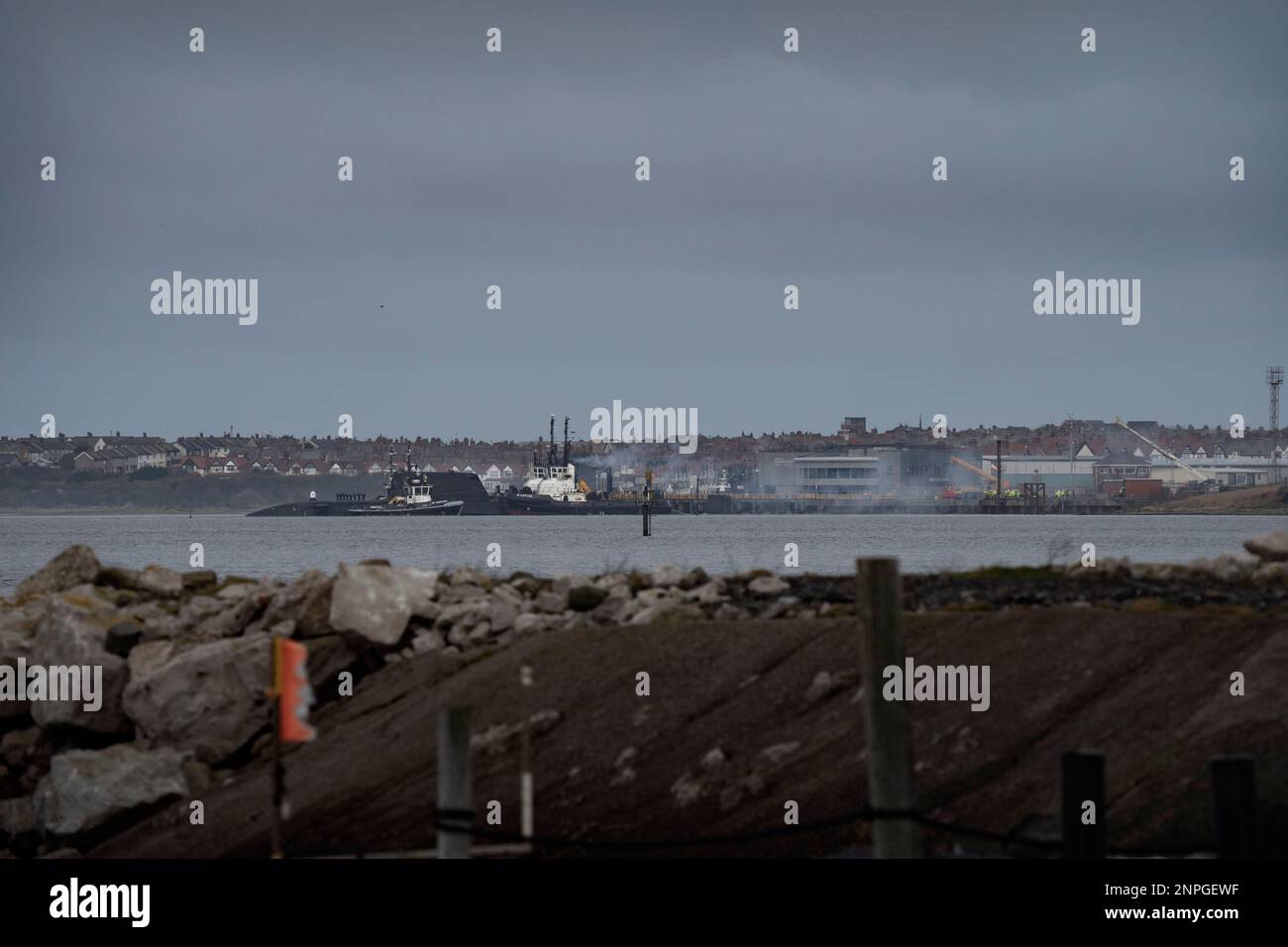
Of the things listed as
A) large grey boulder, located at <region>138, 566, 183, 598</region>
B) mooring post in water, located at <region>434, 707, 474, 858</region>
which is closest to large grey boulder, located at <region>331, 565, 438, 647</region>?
large grey boulder, located at <region>138, 566, 183, 598</region>

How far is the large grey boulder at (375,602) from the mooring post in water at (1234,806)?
14073mm

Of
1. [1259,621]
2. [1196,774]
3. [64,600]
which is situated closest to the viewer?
[1196,774]

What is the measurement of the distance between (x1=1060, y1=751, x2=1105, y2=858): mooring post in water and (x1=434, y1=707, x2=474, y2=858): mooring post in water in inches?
169

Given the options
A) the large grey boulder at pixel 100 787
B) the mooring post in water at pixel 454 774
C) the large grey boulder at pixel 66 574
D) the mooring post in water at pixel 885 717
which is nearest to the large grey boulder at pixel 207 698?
the large grey boulder at pixel 100 787

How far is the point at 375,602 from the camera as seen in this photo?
24.0 m

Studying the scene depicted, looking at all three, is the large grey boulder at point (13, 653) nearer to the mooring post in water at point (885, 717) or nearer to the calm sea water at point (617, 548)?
the mooring post in water at point (885, 717)

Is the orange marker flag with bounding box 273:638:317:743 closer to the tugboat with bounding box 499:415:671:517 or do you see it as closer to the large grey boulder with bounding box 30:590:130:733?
the large grey boulder with bounding box 30:590:130:733

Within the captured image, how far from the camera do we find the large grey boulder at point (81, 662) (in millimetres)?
24219

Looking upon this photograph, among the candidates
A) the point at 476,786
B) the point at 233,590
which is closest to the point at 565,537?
the point at 233,590

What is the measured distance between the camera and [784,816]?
1633cm

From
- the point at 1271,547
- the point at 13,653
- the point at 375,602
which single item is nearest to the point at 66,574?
the point at 13,653

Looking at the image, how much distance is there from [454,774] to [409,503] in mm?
175683
